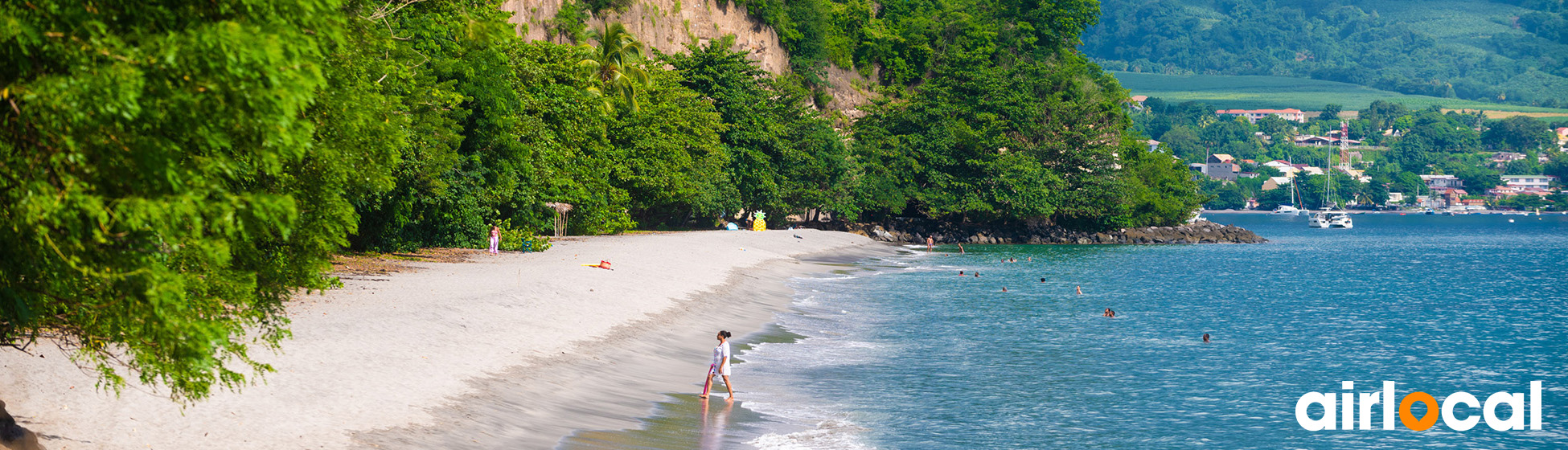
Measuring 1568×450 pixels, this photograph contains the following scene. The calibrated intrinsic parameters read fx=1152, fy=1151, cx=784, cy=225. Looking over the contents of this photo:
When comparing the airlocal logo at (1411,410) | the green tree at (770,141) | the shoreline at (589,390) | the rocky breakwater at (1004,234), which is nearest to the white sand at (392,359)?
the shoreline at (589,390)

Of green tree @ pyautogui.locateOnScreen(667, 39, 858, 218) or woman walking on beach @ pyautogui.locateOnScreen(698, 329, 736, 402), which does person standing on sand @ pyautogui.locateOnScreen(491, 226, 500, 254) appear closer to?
woman walking on beach @ pyautogui.locateOnScreen(698, 329, 736, 402)

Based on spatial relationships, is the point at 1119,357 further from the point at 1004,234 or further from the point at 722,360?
the point at 1004,234

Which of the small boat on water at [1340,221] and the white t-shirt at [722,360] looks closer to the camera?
the white t-shirt at [722,360]

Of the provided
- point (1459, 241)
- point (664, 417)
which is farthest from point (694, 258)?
point (1459, 241)

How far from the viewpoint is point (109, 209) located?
7.63m

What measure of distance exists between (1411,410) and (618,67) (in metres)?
50.4

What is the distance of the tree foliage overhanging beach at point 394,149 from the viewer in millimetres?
7609

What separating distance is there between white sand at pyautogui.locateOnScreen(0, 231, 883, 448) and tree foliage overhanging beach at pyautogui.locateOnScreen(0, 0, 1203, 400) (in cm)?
72

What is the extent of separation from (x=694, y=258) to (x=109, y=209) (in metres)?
37.9

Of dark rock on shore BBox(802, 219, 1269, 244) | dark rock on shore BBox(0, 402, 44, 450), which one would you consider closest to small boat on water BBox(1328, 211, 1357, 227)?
dark rock on shore BBox(802, 219, 1269, 244)

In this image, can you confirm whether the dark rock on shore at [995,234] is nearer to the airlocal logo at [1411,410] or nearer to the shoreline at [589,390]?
the shoreline at [589,390]

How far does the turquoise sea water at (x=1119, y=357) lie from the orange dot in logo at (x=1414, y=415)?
16.6 inches

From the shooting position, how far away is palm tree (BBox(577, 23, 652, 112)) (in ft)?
206

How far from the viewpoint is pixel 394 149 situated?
1508 centimetres
